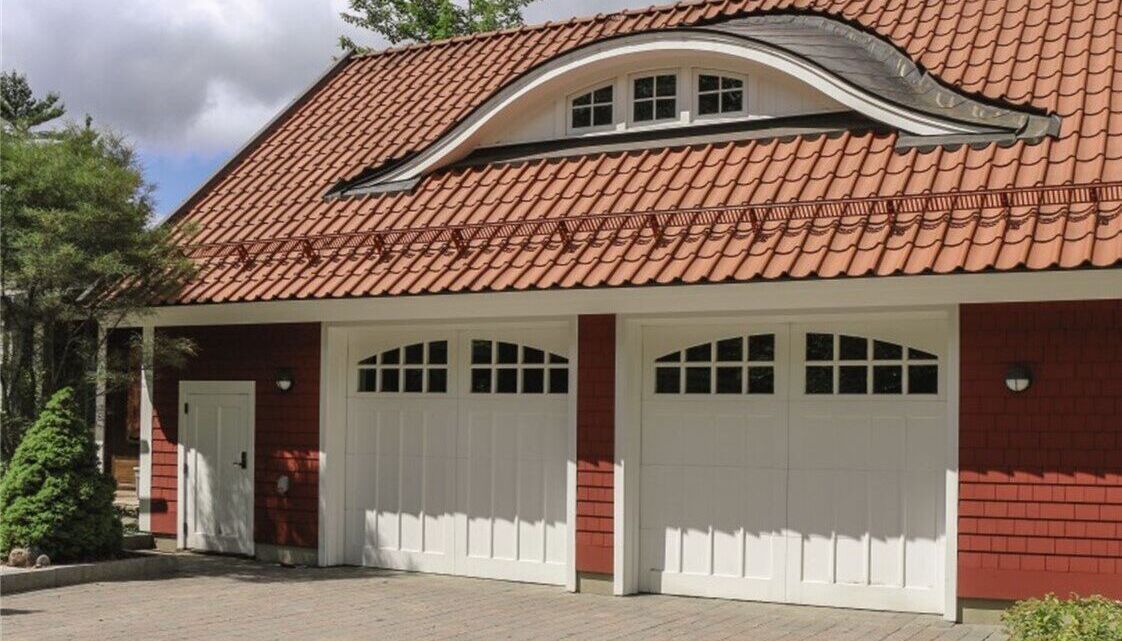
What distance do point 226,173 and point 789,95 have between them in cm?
740

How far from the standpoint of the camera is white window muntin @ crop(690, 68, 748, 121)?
13156 mm

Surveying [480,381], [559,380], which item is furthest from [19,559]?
[559,380]

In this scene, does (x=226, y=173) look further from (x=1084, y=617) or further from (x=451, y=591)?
(x=1084, y=617)

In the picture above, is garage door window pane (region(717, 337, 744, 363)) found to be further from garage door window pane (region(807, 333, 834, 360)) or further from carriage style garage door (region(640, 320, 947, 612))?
garage door window pane (region(807, 333, 834, 360))

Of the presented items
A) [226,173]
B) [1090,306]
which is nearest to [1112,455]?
[1090,306]

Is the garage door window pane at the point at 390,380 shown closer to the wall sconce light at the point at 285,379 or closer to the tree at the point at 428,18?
the wall sconce light at the point at 285,379

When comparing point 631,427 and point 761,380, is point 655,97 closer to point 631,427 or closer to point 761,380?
point 761,380

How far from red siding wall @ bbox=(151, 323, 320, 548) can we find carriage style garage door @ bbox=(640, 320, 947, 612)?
152 inches

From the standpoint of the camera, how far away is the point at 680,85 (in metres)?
13.5

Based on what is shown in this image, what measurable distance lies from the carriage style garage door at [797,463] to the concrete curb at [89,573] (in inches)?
184

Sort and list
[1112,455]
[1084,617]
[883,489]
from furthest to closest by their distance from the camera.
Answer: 1. [883,489]
2. [1112,455]
3. [1084,617]

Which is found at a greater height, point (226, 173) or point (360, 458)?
point (226, 173)

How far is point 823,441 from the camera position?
1155 cm

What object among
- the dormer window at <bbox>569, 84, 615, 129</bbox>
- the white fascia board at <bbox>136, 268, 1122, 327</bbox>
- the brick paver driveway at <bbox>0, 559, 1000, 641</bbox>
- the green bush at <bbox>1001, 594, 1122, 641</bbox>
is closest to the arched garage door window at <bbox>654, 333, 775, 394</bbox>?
the white fascia board at <bbox>136, 268, 1122, 327</bbox>
